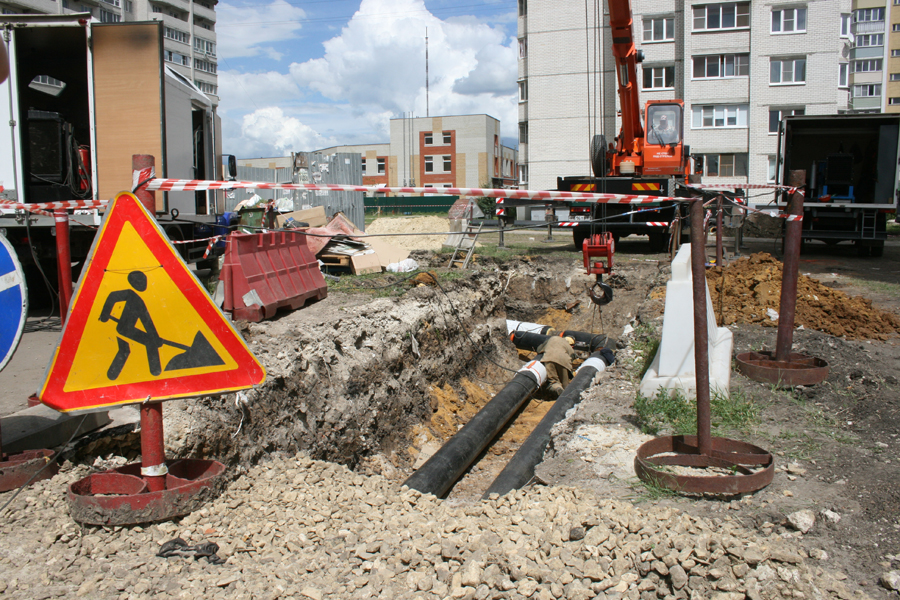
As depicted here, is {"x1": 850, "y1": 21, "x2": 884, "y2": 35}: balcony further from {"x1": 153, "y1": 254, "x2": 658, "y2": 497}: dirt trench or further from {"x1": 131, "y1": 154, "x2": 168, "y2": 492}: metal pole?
{"x1": 131, "y1": 154, "x2": 168, "y2": 492}: metal pole

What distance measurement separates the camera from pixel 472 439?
225 inches

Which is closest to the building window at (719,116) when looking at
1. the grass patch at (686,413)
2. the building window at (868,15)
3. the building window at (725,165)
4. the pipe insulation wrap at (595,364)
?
the building window at (725,165)

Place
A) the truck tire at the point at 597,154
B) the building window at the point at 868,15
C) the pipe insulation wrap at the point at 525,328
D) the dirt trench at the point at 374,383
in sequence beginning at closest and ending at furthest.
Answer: the dirt trench at the point at 374,383, the pipe insulation wrap at the point at 525,328, the truck tire at the point at 597,154, the building window at the point at 868,15

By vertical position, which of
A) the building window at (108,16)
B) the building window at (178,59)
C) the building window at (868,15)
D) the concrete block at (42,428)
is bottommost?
the concrete block at (42,428)

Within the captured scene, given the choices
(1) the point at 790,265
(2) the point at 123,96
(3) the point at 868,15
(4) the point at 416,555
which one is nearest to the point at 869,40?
(3) the point at 868,15

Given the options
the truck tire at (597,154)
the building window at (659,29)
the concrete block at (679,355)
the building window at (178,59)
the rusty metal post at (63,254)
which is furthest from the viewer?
the building window at (178,59)

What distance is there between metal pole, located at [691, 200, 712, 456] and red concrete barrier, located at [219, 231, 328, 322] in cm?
460

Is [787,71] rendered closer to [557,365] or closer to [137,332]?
[557,365]

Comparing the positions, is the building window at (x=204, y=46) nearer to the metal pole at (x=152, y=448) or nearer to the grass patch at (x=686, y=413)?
the grass patch at (x=686, y=413)

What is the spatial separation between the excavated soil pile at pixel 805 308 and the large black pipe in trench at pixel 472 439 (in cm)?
234

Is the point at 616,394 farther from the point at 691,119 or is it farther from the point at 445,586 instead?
the point at 691,119

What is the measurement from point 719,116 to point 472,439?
104 ft

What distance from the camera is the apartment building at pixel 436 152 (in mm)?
58781

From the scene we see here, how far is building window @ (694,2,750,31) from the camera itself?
3156 centimetres
